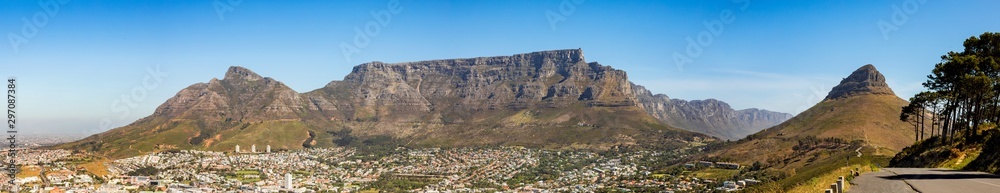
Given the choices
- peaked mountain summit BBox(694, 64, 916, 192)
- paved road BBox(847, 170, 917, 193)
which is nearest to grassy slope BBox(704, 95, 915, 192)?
peaked mountain summit BBox(694, 64, 916, 192)

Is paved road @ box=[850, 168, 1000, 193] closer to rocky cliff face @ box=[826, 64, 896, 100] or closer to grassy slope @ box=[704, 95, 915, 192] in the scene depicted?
grassy slope @ box=[704, 95, 915, 192]

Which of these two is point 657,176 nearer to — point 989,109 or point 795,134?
point 795,134

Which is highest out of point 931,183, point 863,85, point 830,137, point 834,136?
point 863,85

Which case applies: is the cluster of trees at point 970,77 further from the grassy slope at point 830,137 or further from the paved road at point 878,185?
the grassy slope at point 830,137

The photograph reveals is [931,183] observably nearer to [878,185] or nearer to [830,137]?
[878,185]

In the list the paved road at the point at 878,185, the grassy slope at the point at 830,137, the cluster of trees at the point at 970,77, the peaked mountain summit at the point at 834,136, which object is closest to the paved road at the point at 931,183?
the paved road at the point at 878,185

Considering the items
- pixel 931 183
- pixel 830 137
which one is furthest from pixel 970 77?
pixel 830 137

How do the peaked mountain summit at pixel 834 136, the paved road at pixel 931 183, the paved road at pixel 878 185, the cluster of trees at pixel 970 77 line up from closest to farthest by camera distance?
the paved road at pixel 931 183, the paved road at pixel 878 185, the cluster of trees at pixel 970 77, the peaked mountain summit at pixel 834 136

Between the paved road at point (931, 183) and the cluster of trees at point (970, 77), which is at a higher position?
the cluster of trees at point (970, 77)
